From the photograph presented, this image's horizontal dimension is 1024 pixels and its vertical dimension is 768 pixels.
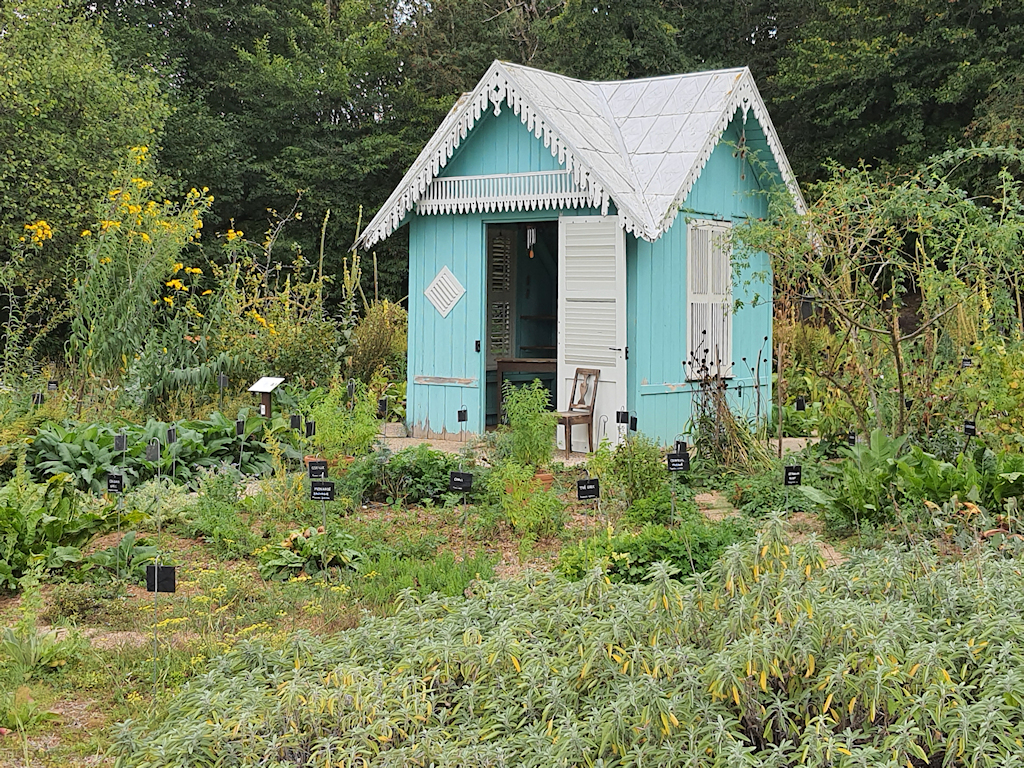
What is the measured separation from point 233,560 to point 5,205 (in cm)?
1246

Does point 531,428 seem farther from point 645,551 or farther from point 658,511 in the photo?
point 645,551

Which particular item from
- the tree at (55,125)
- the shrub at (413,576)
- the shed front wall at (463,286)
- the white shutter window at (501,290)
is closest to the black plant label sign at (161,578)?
the shrub at (413,576)

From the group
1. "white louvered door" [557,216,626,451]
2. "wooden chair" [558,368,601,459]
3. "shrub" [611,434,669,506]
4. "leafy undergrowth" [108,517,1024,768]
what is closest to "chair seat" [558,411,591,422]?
"wooden chair" [558,368,601,459]

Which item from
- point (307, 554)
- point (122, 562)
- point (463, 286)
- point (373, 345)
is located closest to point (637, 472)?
point (307, 554)

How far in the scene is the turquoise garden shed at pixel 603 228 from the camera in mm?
10695

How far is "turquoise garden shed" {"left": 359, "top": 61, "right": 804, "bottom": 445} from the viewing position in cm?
1070

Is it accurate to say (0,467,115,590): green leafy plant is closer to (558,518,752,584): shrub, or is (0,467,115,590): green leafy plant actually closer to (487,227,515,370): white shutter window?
(558,518,752,584): shrub

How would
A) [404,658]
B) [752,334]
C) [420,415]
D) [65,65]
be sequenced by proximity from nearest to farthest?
1. [404,658]
2. [420,415]
3. [752,334]
4. [65,65]

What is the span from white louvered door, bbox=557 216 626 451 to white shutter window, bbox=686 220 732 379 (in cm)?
111

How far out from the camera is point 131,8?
1008 inches

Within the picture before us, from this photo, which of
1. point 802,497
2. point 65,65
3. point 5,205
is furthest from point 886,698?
point 65,65

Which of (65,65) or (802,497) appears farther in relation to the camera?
(65,65)

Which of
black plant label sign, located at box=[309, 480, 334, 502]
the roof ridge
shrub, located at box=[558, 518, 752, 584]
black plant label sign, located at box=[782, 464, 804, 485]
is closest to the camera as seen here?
shrub, located at box=[558, 518, 752, 584]

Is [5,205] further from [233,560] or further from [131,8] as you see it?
[233,560]
